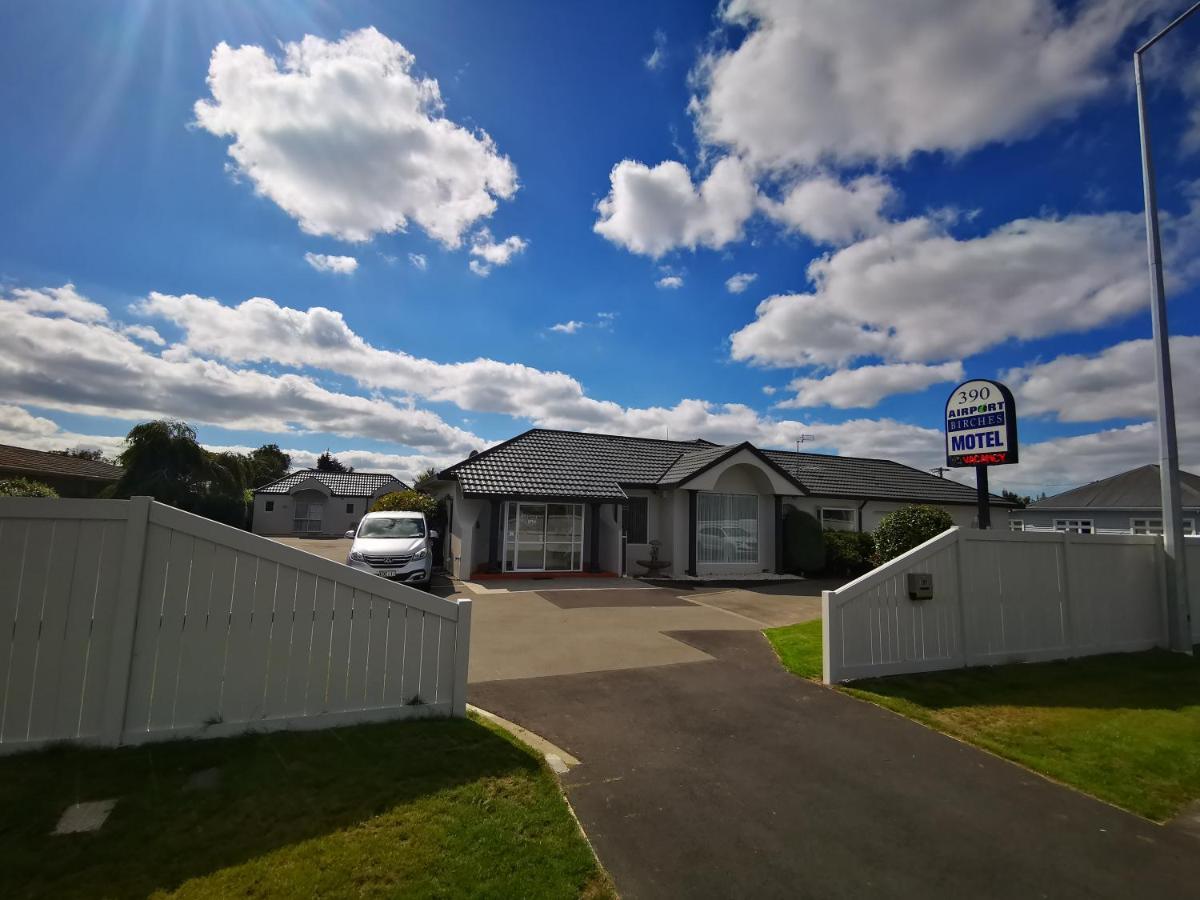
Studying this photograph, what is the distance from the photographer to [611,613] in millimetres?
11500

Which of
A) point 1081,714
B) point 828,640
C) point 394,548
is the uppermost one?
point 394,548

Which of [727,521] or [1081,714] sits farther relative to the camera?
[727,521]

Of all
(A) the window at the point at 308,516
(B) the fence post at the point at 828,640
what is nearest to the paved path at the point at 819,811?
(B) the fence post at the point at 828,640

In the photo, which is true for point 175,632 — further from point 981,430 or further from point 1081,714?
point 981,430

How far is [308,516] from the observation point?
43.3 metres

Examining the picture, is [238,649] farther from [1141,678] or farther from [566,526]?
[566,526]

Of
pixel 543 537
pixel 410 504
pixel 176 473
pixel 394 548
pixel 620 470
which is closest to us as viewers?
pixel 394 548

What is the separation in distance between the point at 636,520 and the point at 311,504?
33595mm

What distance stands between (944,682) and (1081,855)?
3.84 meters

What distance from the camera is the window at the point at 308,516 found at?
1692 inches

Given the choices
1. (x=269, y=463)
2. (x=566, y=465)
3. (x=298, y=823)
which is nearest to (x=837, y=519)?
(x=566, y=465)

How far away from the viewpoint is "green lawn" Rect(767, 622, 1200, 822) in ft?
16.0

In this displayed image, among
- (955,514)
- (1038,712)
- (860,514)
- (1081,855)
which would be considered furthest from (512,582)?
(955,514)

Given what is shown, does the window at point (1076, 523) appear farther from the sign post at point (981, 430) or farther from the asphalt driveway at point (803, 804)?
the asphalt driveway at point (803, 804)
